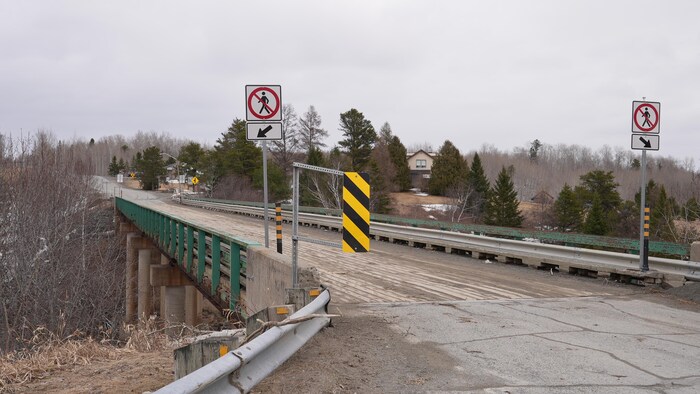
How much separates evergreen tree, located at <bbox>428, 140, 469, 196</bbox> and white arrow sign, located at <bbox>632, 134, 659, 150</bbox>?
66107 mm

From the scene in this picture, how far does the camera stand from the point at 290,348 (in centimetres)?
431

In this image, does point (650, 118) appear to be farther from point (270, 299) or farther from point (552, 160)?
point (552, 160)

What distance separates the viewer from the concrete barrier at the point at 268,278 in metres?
6.12

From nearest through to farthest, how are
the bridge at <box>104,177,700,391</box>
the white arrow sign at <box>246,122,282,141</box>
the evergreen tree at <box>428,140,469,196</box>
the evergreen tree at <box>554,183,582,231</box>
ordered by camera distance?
the bridge at <box>104,177,700,391</box>
the white arrow sign at <box>246,122,282,141</box>
the evergreen tree at <box>554,183,582,231</box>
the evergreen tree at <box>428,140,469,196</box>

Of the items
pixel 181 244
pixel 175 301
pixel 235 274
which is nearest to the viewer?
pixel 235 274

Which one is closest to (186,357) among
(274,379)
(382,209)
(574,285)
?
(274,379)

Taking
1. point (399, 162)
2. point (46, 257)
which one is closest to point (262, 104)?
point (46, 257)

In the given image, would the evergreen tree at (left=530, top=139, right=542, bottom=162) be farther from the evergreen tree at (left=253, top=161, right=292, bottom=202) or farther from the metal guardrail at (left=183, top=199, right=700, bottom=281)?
the metal guardrail at (left=183, top=199, right=700, bottom=281)

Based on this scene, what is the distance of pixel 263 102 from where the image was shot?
9.27m

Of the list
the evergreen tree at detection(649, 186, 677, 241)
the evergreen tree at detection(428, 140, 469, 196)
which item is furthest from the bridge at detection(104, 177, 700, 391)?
the evergreen tree at detection(428, 140, 469, 196)

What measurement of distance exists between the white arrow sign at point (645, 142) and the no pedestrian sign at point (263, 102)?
6.24 metres

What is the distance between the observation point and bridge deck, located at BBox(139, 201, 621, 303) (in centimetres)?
854

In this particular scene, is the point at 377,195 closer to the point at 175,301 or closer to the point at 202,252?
the point at 175,301

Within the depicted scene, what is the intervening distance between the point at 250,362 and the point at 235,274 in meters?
5.82
